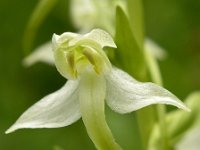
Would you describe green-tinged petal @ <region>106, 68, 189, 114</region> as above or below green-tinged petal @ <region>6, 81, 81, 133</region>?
below

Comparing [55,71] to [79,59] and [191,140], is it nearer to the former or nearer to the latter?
[191,140]

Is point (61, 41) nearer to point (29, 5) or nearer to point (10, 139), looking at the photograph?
point (10, 139)

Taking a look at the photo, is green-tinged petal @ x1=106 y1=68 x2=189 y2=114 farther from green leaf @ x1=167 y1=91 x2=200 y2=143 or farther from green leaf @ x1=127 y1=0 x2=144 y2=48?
green leaf @ x1=167 y1=91 x2=200 y2=143

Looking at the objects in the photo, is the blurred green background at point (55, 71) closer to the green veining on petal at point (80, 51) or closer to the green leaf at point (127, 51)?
the green leaf at point (127, 51)

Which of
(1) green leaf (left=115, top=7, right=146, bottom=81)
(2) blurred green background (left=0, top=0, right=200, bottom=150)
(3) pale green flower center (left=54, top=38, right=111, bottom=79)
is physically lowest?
(2) blurred green background (left=0, top=0, right=200, bottom=150)

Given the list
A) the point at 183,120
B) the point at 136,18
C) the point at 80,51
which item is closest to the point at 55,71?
the point at 183,120

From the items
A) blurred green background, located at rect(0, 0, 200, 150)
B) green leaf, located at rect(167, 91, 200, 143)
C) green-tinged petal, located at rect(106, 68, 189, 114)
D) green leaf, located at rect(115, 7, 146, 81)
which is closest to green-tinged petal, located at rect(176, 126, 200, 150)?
green leaf, located at rect(167, 91, 200, 143)
